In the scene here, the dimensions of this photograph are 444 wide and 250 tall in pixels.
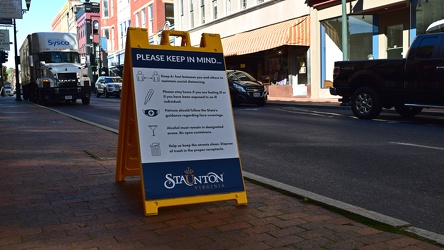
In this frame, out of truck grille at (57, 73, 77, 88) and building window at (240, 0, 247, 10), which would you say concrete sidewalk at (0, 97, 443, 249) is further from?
building window at (240, 0, 247, 10)

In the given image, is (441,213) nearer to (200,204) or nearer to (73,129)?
(200,204)

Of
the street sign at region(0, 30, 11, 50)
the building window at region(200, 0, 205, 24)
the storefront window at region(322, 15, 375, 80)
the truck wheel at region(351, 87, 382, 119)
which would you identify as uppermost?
the building window at region(200, 0, 205, 24)

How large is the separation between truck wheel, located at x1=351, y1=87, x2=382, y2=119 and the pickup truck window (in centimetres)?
154

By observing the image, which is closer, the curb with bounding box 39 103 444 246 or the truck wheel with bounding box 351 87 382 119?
the curb with bounding box 39 103 444 246

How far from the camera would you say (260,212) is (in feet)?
14.2

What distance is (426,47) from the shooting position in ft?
38.1

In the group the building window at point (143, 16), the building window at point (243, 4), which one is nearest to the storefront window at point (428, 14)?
the building window at point (243, 4)

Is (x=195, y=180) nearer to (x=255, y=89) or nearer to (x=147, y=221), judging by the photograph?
(x=147, y=221)

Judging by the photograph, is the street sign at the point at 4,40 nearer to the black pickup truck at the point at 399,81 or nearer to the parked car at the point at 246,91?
the parked car at the point at 246,91

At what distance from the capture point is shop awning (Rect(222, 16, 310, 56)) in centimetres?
2511

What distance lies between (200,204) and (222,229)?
0.83 metres

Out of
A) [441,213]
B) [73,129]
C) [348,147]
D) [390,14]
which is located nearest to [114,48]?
[390,14]

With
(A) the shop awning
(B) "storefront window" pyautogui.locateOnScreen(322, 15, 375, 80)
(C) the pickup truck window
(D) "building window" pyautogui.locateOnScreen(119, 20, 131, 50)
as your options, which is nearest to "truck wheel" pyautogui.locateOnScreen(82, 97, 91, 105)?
(A) the shop awning

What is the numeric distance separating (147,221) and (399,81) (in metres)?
9.72
